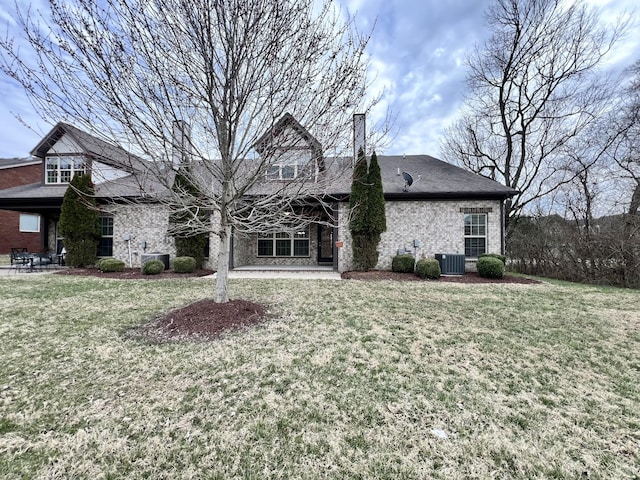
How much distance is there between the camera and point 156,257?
11219mm

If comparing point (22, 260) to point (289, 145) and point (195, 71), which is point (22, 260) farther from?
point (289, 145)

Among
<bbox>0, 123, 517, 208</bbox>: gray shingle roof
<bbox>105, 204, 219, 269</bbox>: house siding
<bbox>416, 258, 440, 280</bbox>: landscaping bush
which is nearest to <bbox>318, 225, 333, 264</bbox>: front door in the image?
<bbox>0, 123, 517, 208</bbox>: gray shingle roof

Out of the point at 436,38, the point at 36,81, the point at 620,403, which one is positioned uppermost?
the point at 436,38

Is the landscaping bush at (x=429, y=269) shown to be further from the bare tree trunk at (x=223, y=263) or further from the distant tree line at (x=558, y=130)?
the bare tree trunk at (x=223, y=263)


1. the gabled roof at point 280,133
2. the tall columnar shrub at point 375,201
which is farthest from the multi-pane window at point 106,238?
the gabled roof at point 280,133

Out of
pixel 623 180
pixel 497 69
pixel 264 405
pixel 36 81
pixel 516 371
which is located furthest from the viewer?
pixel 497 69

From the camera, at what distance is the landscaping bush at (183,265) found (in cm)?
1051

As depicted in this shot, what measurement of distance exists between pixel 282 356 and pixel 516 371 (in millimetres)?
2685

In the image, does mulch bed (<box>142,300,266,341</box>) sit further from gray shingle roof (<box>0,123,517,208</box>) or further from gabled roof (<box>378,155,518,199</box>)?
gabled roof (<box>378,155,518,199</box>)

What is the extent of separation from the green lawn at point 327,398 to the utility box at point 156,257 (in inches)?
236

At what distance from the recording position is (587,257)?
959 cm

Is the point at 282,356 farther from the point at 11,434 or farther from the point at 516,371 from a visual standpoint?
the point at 516,371

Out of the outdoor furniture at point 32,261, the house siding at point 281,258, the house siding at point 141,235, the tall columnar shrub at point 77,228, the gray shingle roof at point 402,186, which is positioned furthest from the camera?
the house siding at point 281,258

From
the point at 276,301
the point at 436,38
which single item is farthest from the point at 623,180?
the point at 276,301
